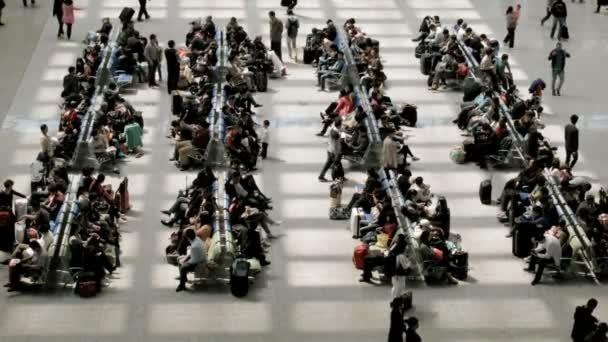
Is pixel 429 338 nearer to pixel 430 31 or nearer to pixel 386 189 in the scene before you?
pixel 386 189

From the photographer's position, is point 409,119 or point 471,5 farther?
point 471,5

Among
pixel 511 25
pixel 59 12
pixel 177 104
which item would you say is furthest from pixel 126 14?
pixel 511 25

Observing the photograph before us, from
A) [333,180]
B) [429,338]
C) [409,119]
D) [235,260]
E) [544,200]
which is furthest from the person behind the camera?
[409,119]

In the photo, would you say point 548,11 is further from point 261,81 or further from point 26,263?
point 26,263

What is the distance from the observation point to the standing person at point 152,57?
3744cm

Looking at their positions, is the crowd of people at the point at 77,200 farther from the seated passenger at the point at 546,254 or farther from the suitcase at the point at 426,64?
the suitcase at the point at 426,64

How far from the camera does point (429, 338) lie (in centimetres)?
2359

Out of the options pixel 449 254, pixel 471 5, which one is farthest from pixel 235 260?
pixel 471 5

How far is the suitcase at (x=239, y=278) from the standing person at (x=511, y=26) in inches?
737

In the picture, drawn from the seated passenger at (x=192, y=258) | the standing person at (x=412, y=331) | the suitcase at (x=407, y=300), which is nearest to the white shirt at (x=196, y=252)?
the seated passenger at (x=192, y=258)

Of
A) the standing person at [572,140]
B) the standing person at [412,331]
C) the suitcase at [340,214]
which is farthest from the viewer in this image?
the standing person at [572,140]

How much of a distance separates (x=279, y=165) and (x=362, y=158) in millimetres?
1830

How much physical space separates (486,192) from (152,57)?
1164 centimetres

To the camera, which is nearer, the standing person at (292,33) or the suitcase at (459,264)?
the suitcase at (459,264)
